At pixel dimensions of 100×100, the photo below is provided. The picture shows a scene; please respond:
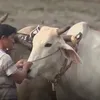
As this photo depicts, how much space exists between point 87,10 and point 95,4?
11.1 inches

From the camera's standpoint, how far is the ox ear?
4.73 meters

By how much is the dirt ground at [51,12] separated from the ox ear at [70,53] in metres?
3.25

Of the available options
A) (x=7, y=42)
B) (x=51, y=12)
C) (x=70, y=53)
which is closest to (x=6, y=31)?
(x=7, y=42)

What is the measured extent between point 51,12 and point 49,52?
4.16 metres

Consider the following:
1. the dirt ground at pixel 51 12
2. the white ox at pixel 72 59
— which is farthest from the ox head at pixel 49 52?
the dirt ground at pixel 51 12

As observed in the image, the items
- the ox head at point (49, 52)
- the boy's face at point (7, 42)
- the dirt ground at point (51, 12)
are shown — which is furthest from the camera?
the dirt ground at point (51, 12)

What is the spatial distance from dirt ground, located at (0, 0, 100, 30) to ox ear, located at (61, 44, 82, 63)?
3.25m

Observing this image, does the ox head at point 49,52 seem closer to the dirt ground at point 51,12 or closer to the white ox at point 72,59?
the white ox at point 72,59

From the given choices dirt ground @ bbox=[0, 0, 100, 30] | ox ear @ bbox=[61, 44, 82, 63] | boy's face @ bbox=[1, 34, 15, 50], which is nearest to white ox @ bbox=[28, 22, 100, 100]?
ox ear @ bbox=[61, 44, 82, 63]

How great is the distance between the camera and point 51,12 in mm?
8820

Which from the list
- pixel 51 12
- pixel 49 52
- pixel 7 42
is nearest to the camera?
pixel 7 42

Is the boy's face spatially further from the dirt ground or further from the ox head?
the dirt ground

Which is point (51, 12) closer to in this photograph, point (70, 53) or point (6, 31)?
point (70, 53)

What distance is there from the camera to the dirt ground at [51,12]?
8406 millimetres
